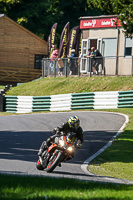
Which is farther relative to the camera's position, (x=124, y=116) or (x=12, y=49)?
(x=12, y=49)

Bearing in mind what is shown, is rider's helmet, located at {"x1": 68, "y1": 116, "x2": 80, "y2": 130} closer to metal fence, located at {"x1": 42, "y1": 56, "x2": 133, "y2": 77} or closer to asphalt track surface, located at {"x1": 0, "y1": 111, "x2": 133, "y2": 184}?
asphalt track surface, located at {"x1": 0, "y1": 111, "x2": 133, "y2": 184}

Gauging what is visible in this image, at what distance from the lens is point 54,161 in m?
10.8

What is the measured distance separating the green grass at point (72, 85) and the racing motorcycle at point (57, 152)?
16661 mm

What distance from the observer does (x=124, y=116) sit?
2223 cm

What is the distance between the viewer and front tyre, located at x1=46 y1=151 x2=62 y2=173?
10773mm

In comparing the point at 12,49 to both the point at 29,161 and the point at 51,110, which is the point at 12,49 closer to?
the point at 51,110

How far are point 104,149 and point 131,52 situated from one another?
50.8 ft

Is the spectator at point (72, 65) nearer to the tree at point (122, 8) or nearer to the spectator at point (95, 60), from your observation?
the spectator at point (95, 60)

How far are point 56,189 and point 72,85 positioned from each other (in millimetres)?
22877

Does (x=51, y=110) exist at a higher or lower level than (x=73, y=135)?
lower

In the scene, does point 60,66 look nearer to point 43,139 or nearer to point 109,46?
point 109,46

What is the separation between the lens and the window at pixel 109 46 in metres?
30.8

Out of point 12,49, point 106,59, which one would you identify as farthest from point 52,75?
point 12,49

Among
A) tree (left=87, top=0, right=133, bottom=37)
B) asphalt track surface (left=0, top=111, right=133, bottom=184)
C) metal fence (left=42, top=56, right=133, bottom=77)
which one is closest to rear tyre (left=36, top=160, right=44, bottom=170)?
asphalt track surface (left=0, top=111, right=133, bottom=184)
